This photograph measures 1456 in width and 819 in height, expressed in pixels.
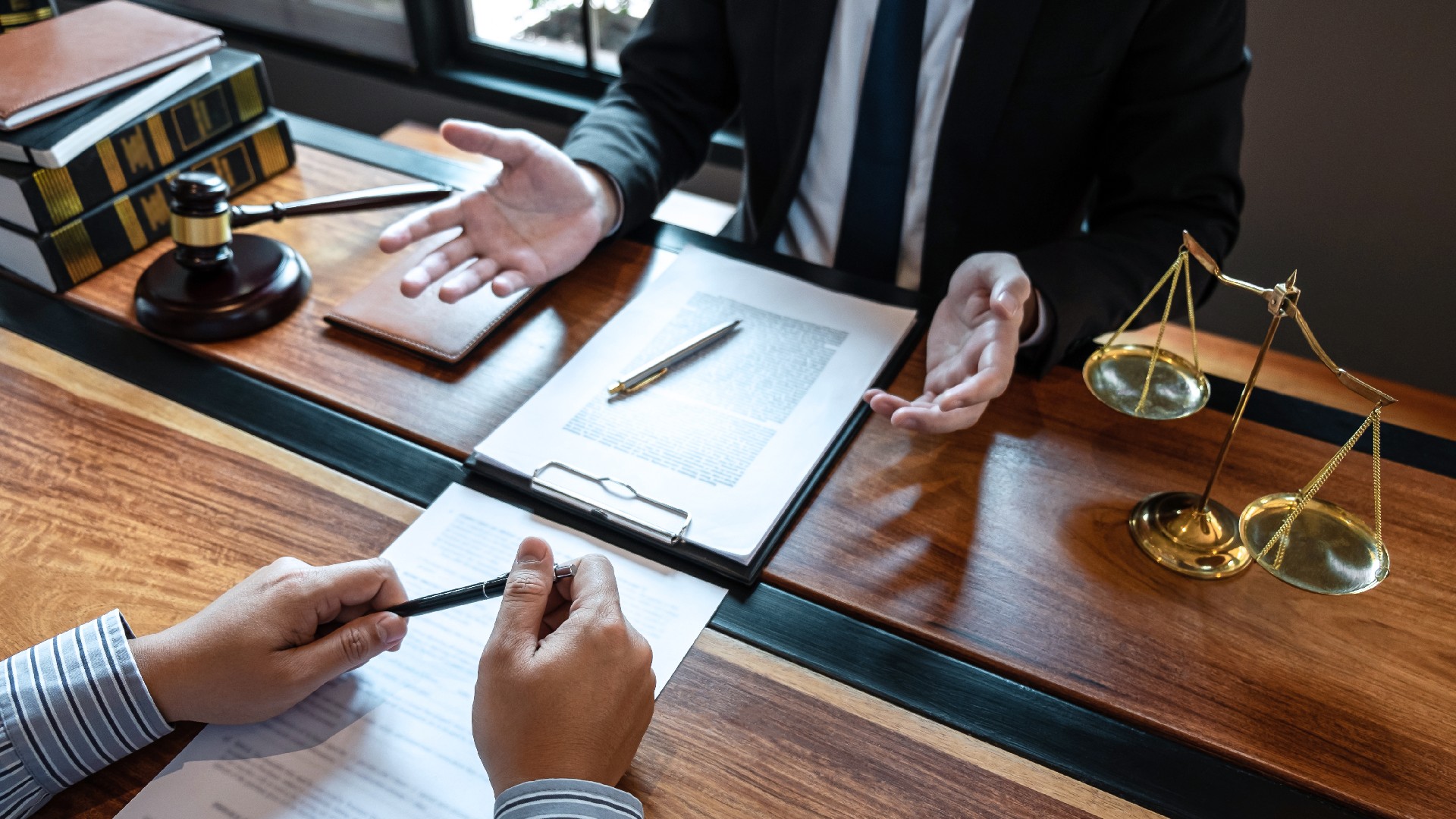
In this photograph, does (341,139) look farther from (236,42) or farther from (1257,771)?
(236,42)

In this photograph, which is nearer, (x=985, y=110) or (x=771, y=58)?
(x=985, y=110)

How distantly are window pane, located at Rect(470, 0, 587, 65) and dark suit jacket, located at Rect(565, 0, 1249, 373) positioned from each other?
3.55 ft

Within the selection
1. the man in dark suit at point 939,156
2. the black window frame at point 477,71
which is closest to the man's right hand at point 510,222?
the man in dark suit at point 939,156

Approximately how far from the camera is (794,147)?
1.32 metres

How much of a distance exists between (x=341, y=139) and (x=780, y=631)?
1058mm

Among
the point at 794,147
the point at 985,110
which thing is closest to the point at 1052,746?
the point at 985,110

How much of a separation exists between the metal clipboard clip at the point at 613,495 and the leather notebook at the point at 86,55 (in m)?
0.70

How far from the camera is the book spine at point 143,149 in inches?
40.0

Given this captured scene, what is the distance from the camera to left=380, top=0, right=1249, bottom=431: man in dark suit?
102 cm

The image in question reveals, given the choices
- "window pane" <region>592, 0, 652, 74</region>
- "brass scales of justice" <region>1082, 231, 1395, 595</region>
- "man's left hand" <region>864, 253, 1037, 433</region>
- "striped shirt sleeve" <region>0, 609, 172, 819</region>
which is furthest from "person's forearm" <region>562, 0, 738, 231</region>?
"window pane" <region>592, 0, 652, 74</region>

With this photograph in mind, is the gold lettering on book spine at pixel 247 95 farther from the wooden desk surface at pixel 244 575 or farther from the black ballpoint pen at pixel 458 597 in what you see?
the black ballpoint pen at pixel 458 597

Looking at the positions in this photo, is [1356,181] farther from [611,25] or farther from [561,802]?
[561,802]

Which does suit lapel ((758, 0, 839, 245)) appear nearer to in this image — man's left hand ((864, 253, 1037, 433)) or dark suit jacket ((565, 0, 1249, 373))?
dark suit jacket ((565, 0, 1249, 373))

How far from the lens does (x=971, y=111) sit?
1.18 m
